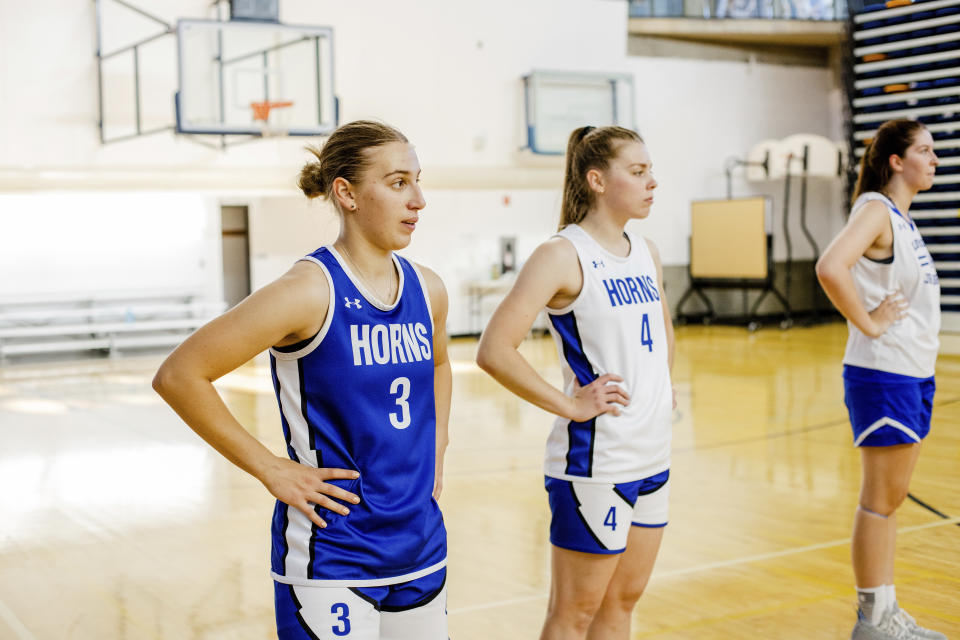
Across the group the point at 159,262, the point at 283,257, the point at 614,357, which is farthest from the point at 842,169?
the point at 614,357

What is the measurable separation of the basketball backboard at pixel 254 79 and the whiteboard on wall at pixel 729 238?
597cm

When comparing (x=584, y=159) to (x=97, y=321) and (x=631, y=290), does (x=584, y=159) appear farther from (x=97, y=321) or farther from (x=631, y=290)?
(x=97, y=321)

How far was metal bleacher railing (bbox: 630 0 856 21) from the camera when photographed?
579 inches

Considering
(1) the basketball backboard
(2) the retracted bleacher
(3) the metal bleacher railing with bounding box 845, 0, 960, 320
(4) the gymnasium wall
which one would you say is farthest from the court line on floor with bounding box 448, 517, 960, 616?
(2) the retracted bleacher

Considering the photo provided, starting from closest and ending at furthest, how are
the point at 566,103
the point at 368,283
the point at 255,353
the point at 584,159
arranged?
the point at 255,353, the point at 368,283, the point at 584,159, the point at 566,103

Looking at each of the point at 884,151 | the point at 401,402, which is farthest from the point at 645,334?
the point at 884,151

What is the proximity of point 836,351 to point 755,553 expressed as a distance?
7699 millimetres

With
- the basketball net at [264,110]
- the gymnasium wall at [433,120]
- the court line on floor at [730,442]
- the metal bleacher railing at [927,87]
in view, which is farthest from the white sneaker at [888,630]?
the metal bleacher railing at [927,87]

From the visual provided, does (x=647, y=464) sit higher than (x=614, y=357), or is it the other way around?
(x=614, y=357)

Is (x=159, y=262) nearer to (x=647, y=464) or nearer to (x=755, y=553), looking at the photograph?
(x=755, y=553)

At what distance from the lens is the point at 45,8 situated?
1092 centimetres

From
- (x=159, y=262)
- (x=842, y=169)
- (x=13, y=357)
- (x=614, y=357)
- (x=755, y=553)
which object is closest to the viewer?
(x=614, y=357)

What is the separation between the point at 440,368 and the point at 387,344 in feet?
1.13

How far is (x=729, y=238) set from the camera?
14.3m
